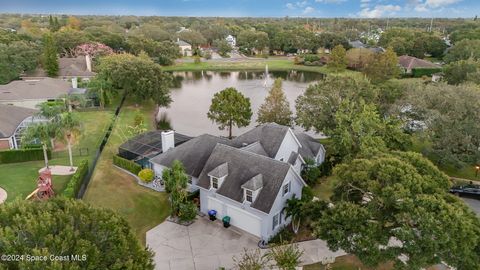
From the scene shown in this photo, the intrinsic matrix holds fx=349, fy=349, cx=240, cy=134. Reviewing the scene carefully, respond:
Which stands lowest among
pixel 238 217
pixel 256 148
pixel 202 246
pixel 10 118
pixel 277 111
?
pixel 202 246

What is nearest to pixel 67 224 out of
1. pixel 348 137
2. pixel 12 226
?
pixel 12 226

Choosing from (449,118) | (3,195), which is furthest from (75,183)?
(449,118)

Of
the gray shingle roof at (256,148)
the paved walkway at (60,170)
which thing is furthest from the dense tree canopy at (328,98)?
the paved walkway at (60,170)

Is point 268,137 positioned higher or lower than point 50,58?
lower

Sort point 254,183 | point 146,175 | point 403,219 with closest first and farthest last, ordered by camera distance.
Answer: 1. point 403,219
2. point 254,183
3. point 146,175

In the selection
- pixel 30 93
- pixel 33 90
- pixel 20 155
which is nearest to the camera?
pixel 20 155

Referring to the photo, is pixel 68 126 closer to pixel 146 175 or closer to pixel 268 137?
pixel 146 175

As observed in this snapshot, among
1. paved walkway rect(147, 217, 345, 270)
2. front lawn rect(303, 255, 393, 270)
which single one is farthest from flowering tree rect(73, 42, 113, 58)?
front lawn rect(303, 255, 393, 270)

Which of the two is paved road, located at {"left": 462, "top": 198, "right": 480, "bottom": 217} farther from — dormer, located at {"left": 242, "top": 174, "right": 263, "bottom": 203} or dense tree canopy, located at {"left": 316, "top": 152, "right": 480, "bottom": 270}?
dormer, located at {"left": 242, "top": 174, "right": 263, "bottom": 203}
